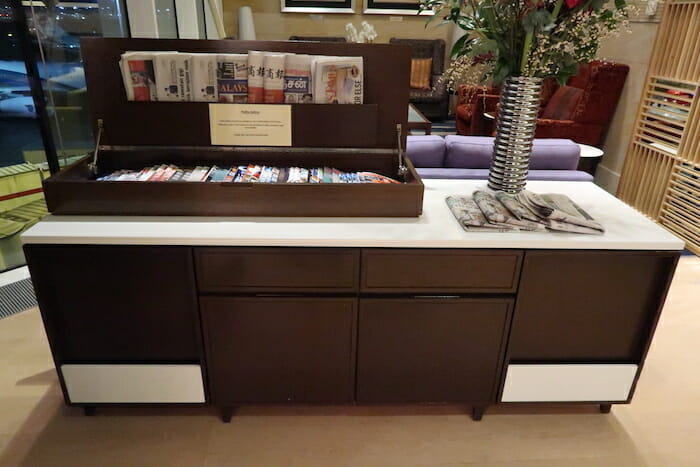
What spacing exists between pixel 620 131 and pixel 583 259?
3.47 m

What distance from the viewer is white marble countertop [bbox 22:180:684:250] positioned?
1.40 m

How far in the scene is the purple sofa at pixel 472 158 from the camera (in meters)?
2.73

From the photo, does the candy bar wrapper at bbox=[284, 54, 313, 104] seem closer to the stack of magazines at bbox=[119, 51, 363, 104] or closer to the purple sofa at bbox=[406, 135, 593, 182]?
the stack of magazines at bbox=[119, 51, 363, 104]

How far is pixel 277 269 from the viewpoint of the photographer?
1.46 metres

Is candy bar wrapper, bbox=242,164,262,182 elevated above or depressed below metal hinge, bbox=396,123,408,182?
below

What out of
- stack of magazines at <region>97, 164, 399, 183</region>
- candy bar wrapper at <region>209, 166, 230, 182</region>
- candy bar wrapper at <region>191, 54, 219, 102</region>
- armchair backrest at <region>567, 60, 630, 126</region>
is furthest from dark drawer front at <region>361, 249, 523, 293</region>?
armchair backrest at <region>567, 60, 630, 126</region>

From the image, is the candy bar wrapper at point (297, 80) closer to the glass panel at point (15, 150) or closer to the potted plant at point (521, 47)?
the potted plant at point (521, 47)

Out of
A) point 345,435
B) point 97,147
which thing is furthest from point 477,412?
point 97,147

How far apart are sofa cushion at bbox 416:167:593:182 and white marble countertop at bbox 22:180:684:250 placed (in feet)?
3.85

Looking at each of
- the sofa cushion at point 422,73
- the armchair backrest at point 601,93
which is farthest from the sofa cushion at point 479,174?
the sofa cushion at point 422,73

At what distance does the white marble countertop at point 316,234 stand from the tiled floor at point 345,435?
743 mm

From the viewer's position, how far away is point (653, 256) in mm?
1483

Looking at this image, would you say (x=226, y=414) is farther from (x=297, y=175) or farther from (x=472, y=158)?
(x=472, y=158)

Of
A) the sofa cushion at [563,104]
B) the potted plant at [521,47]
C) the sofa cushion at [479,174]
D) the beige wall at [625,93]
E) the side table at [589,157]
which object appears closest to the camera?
the potted plant at [521,47]
